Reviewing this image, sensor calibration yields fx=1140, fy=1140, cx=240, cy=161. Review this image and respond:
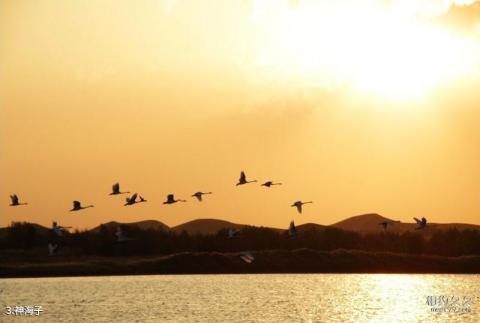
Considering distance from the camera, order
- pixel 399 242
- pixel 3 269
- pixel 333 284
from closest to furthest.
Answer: pixel 333 284 < pixel 3 269 < pixel 399 242

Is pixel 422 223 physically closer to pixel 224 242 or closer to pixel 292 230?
pixel 292 230

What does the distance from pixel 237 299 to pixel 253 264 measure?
185 feet

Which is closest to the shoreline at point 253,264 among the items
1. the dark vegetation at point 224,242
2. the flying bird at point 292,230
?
the dark vegetation at point 224,242

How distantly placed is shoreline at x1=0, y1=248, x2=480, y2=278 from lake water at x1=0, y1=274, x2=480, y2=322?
875cm

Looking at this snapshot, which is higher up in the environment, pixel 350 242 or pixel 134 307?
pixel 350 242

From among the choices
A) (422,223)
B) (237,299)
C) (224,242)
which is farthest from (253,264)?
(422,223)

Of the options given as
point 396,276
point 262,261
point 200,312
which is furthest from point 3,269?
point 200,312

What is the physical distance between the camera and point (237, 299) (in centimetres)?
9381

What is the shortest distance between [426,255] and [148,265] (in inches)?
1643

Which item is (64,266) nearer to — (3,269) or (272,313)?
(3,269)

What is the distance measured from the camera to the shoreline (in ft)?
460

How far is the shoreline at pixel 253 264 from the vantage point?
5522 inches

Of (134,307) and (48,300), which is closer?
(134,307)

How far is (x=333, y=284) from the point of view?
122750 mm
